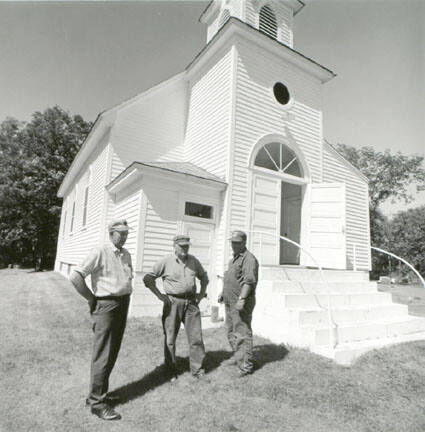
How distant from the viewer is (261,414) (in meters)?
3.52

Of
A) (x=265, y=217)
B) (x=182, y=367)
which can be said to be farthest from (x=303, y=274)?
(x=182, y=367)

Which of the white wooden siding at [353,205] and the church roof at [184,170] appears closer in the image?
the church roof at [184,170]

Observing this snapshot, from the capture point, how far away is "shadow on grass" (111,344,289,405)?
395 centimetres

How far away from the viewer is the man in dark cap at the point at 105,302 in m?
3.41

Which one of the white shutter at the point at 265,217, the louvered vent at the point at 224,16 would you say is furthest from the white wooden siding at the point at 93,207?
the louvered vent at the point at 224,16

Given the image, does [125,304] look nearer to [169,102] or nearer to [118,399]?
[118,399]

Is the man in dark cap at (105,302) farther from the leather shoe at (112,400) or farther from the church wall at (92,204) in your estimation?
the church wall at (92,204)

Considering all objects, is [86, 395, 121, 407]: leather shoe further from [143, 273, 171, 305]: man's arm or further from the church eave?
the church eave

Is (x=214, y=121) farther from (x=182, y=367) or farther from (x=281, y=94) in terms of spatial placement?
(x=182, y=367)

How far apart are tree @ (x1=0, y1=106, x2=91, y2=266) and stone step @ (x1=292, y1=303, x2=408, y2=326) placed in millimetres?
26117

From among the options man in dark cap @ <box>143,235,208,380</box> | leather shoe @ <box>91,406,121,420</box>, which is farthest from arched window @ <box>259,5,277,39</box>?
leather shoe @ <box>91,406,121,420</box>

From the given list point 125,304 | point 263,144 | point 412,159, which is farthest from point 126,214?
point 412,159

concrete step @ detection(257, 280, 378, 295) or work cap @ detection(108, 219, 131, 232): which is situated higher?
work cap @ detection(108, 219, 131, 232)

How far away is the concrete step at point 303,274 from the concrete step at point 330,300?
857 millimetres
